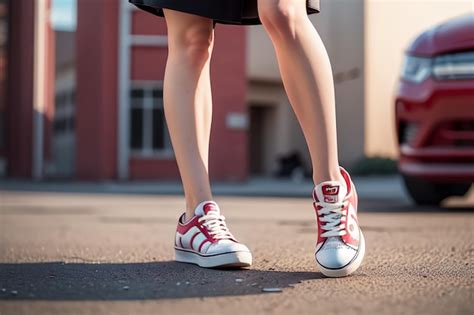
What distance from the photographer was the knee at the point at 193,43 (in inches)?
94.4

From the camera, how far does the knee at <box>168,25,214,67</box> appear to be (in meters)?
2.40

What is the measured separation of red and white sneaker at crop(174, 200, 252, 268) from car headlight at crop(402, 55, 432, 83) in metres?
2.70

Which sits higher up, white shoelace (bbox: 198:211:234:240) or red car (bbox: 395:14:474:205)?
red car (bbox: 395:14:474:205)

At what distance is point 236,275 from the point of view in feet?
6.84

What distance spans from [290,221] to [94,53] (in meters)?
12.3

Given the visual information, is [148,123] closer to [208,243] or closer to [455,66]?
[455,66]

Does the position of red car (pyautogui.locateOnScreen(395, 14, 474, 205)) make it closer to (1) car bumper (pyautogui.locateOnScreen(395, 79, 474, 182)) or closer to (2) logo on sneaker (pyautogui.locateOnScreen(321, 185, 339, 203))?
(1) car bumper (pyautogui.locateOnScreen(395, 79, 474, 182))

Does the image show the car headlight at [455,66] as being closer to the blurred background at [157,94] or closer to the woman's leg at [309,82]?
the woman's leg at [309,82]

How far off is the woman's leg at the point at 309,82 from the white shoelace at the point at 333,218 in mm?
83

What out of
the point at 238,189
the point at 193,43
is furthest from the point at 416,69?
the point at 238,189

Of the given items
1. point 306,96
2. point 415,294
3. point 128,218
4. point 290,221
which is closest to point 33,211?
point 128,218

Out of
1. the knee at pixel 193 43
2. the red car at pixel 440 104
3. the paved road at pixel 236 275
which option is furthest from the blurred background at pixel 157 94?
the knee at pixel 193 43

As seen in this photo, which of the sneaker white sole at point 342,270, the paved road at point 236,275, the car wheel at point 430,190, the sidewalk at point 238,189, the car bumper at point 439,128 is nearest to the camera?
the paved road at point 236,275

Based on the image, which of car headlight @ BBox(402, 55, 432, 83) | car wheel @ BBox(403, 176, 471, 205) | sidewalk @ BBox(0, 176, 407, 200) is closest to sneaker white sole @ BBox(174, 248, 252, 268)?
car headlight @ BBox(402, 55, 432, 83)
